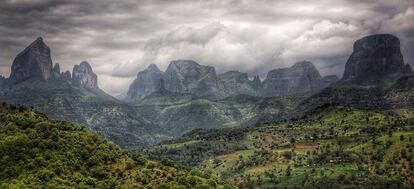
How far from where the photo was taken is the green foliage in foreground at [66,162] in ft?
513

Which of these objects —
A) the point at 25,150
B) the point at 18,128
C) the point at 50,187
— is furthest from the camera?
the point at 18,128

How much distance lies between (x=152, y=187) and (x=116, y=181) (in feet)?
44.1

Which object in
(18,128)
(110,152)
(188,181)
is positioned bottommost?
(188,181)

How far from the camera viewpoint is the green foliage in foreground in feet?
513

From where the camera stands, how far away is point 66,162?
166m

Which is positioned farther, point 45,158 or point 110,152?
point 110,152

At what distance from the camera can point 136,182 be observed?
175 meters

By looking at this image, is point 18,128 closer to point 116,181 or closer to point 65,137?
point 65,137

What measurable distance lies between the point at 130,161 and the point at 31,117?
155ft

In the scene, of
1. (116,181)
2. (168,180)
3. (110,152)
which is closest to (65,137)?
(110,152)

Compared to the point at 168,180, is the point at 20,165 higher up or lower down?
higher up

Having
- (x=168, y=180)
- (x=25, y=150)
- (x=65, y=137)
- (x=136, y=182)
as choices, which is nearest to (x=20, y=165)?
(x=25, y=150)

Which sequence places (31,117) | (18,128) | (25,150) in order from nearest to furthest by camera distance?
(25,150)
(18,128)
(31,117)

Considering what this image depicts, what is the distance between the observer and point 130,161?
186875 mm
